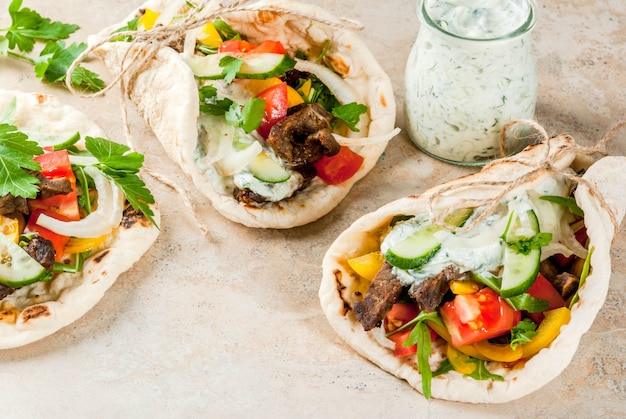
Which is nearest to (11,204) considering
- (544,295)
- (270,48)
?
(270,48)

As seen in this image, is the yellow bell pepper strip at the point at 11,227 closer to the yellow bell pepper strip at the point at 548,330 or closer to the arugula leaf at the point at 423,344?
the arugula leaf at the point at 423,344

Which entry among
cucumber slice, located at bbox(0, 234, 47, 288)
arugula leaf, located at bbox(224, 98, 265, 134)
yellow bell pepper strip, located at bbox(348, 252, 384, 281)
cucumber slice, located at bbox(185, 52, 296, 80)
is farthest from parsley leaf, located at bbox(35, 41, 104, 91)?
yellow bell pepper strip, located at bbox(348, 252, 384, 281)

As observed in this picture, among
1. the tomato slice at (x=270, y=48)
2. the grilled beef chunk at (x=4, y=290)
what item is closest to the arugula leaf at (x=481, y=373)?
the tomato slice at (x=270, y=48)

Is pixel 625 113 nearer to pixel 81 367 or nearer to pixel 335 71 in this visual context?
pixel 335 71

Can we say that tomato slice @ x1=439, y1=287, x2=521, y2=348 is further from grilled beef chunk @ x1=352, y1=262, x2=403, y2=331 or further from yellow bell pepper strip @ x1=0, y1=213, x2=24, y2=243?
yellow bell pepper strip @ x1=0, y1=213, x2=24, y2=243

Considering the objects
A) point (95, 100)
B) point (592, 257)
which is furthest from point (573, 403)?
point (95, 100)
